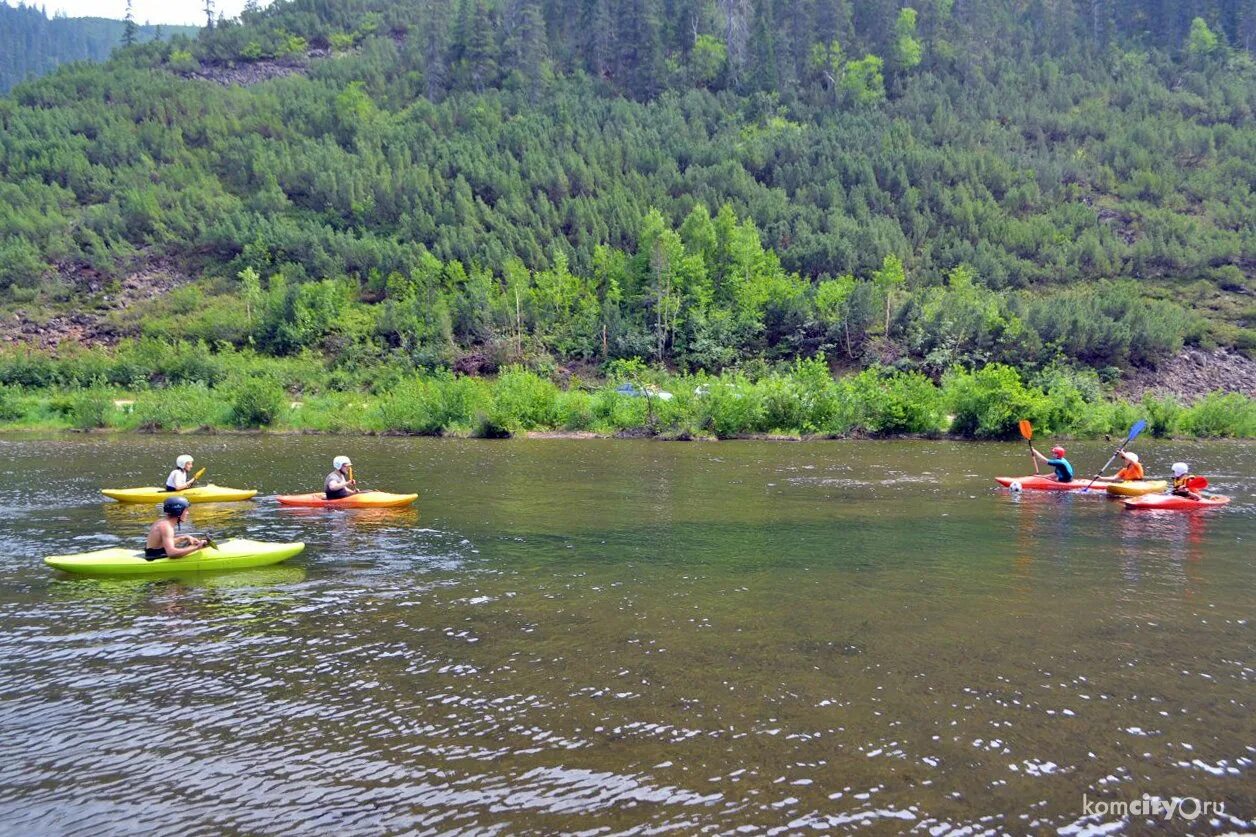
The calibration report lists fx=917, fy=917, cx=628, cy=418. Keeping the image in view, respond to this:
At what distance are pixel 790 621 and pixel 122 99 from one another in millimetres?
118073

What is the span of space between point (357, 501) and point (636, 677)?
1433 cm

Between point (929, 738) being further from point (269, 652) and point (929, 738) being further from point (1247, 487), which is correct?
point (1247, 487)

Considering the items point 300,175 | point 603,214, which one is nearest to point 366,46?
point 300,175

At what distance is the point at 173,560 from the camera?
53.9ft

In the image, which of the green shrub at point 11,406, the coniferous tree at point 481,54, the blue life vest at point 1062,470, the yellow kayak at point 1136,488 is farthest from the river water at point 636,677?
the coniferous tree at point 481,54

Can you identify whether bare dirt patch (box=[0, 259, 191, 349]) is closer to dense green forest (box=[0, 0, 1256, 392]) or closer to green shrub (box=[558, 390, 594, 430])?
dense green forest (box=[0, 0, 1256, 392])

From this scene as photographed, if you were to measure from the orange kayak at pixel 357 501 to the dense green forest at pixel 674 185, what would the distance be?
131 feet

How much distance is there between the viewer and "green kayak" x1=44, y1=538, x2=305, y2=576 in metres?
16.2

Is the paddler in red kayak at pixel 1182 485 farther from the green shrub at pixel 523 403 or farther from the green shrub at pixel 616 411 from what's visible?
the green shrub at pixel 523 403

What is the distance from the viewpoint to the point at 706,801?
825 centimetres

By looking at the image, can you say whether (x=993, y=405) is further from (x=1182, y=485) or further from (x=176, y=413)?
(x=176, y=413)

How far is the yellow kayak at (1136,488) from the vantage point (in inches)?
1011

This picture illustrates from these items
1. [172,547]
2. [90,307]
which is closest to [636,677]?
[172,547]

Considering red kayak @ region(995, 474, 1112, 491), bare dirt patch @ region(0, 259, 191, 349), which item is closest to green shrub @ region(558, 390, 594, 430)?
red kayak @ region(995, 474, 1112, 491)
